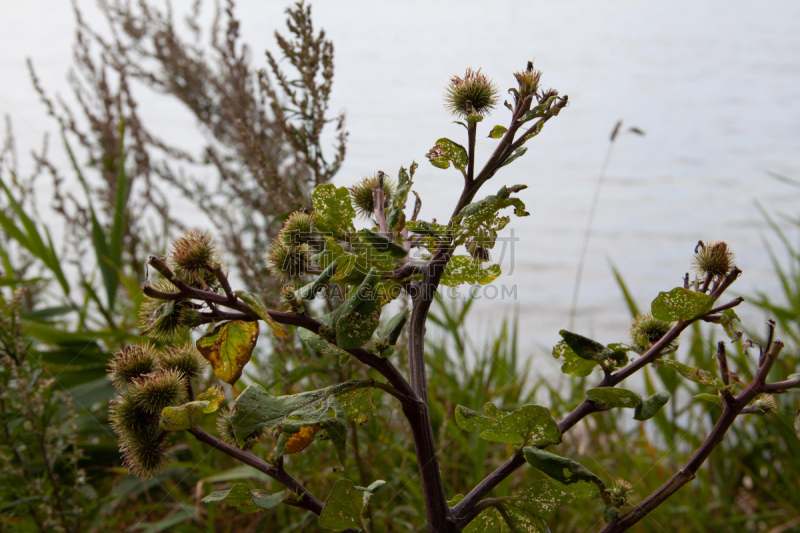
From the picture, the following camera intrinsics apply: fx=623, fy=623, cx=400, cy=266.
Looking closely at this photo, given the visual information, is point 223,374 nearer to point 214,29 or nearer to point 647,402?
point 647,402

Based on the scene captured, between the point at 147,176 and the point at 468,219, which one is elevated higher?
the point at 147,176

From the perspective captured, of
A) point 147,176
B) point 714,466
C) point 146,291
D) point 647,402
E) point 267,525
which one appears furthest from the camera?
point 147,176

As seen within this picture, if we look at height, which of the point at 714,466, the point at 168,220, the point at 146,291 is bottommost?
the point at 714,466

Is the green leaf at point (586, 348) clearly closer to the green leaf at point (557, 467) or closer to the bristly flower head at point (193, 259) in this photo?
A: the green leaf at point (557, 467)

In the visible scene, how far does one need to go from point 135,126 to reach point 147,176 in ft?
0.68

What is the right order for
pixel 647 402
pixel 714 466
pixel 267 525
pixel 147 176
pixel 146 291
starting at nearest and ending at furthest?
pixel 146 291 < pixel 647 402 < pixel 267 525 < pixel 714 466 < pixel 147 176

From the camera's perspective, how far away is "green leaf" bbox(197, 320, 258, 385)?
566 mm

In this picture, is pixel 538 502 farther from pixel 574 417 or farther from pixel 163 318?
pixel 163 318

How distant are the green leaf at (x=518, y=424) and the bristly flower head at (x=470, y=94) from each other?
1.14ft

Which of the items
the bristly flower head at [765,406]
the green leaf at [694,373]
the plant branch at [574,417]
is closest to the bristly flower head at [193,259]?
the plant branch at [574,417]

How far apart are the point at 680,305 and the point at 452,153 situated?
0.26 metres

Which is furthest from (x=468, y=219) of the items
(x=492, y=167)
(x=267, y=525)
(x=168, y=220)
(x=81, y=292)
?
(x=81, y=292)

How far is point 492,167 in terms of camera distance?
0.61 m

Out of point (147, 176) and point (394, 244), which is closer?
point (394, 244)
